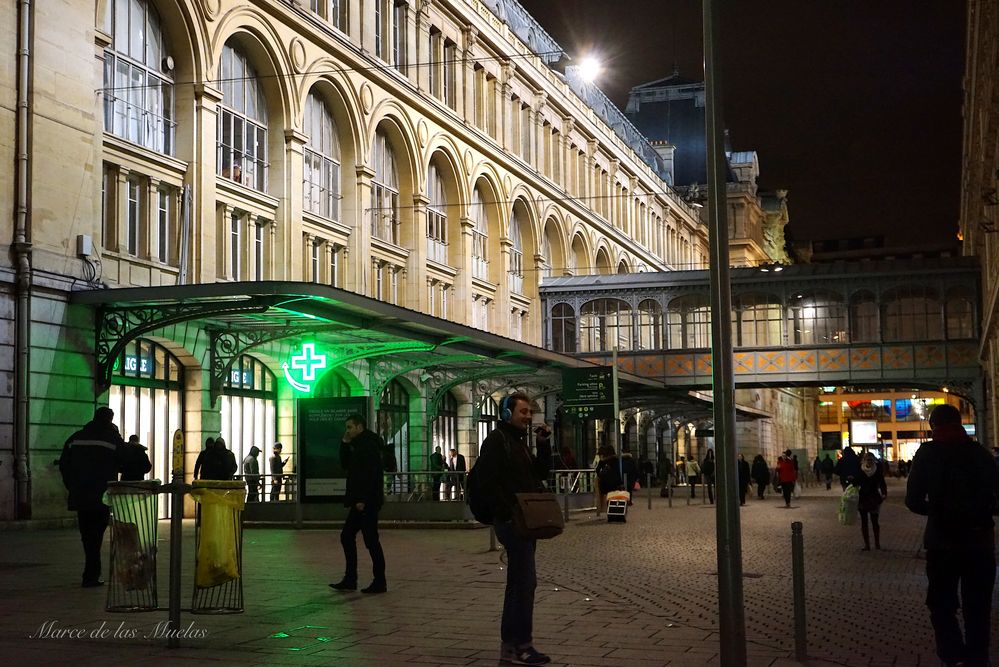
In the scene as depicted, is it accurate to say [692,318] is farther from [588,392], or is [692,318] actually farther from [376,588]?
[376,588]

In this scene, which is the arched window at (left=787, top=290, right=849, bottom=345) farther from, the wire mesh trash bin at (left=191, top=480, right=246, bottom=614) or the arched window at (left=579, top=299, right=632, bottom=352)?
the wire mesh trash bin at (left=191, top=480, right=246, bottom=614)

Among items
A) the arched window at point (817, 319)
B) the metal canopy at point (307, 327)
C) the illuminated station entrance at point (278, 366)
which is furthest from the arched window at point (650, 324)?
the metal canopy at point (307, 327)

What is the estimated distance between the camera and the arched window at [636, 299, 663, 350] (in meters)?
55.3

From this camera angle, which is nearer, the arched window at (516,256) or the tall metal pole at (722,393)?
the tall metal pole at (722,393)

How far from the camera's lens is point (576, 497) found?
32.0 metres

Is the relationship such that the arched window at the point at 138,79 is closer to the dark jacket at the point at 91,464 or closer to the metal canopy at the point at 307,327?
the metal canopy at the point at 307,327

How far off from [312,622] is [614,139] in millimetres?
61236

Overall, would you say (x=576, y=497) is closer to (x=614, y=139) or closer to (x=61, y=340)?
(x=61, y=340)

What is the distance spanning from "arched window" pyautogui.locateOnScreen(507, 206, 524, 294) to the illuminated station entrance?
55.9 ft

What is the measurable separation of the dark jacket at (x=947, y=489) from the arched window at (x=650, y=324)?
46842 mm

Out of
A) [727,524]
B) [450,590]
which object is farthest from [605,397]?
[727,524]

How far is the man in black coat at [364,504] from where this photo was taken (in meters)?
12.4

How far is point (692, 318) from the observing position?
5522cm

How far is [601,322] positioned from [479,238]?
27.5 feet
